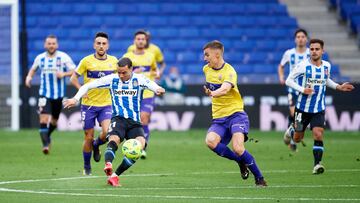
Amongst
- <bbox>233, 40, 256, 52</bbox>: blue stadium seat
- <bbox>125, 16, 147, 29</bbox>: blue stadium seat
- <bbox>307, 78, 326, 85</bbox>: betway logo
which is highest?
<bbox>125, 16, 147, 29</bbox>: blue stadium seat

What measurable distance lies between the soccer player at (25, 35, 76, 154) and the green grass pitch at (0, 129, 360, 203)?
0.73 meters

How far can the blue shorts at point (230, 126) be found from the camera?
14.4 m

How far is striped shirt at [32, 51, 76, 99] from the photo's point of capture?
71.5 feet

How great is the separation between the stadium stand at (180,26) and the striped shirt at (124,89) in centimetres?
1785

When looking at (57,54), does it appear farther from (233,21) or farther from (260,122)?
(233,21)

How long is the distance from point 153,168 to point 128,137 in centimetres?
300

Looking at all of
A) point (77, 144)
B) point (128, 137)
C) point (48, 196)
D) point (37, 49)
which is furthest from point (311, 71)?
point (37, 49)

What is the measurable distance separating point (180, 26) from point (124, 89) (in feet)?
65.9

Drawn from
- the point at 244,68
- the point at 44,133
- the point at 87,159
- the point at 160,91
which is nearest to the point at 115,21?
the point at 244,68

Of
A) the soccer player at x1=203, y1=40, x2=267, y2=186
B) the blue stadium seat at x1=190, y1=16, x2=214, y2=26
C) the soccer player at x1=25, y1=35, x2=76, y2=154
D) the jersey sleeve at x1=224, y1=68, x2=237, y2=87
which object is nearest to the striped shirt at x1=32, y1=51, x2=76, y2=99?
the soccer player at x1=25, y1=35, x2=76, y2=154

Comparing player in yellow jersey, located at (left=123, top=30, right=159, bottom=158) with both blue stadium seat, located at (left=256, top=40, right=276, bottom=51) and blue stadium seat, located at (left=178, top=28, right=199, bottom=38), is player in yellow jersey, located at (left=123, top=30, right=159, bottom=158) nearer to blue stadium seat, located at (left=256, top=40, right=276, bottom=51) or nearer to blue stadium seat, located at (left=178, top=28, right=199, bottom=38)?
blue stadium seat, located at (left=178, top=28, right=199, bottom=38)

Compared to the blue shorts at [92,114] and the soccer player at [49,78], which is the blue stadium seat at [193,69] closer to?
the soccer player at [49,78]

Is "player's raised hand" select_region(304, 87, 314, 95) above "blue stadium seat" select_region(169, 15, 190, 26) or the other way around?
the other way around

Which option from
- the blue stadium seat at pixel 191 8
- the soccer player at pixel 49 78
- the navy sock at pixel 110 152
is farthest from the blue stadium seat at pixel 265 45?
the navy sock at pixel 110 152
